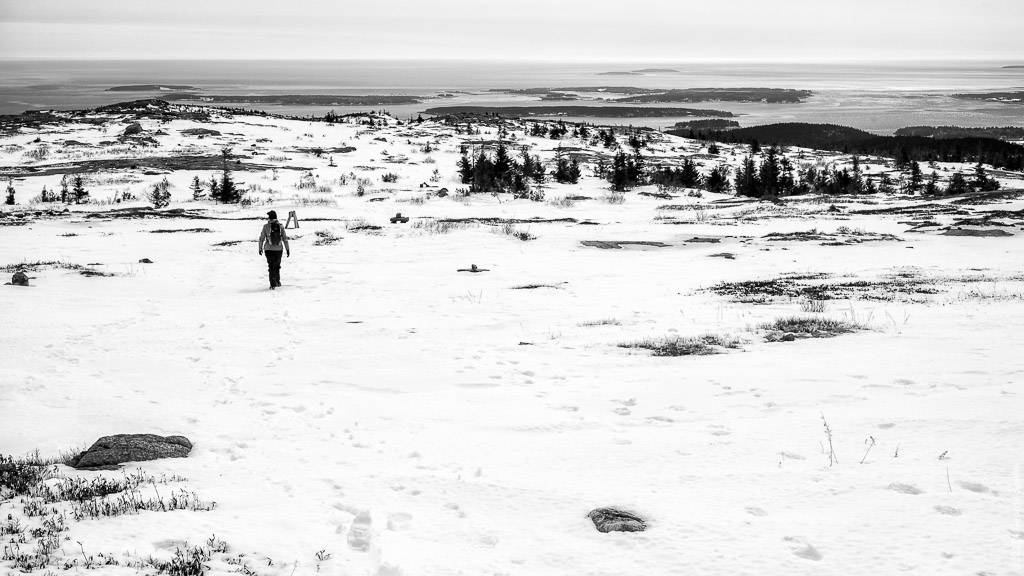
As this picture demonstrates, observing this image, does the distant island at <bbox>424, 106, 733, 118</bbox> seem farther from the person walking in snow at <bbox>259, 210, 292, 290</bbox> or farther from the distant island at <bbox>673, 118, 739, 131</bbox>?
the person walking in snow at <bbox>259, 210, 292, 290</bbox>

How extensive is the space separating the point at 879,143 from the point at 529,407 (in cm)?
8394

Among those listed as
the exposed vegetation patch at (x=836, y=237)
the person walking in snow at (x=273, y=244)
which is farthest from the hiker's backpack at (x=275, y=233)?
the exposed vegetation patch at (x=836, y=237)

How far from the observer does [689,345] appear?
9.59 meters

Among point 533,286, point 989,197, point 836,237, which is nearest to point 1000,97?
point 989,197

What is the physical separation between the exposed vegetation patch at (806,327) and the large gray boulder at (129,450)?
7.49 metres

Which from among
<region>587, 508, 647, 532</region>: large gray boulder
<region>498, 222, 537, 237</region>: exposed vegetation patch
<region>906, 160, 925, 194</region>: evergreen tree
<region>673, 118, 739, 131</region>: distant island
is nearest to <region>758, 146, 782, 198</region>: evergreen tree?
<region>906, 160, 925, 194</region>: evergreen tree

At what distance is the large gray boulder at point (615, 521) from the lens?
4684 millimetres

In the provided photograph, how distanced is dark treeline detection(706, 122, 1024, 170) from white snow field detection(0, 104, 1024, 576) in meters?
48.7

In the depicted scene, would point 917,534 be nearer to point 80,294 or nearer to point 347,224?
point 80,294

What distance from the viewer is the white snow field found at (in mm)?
4480

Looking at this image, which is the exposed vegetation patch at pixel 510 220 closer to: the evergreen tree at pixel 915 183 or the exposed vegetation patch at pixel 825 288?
the exposed vegetation patch at pixel 825 288

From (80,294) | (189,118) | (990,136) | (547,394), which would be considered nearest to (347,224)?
(80,294)

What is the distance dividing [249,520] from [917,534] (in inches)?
172

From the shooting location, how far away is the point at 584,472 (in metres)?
5.75
